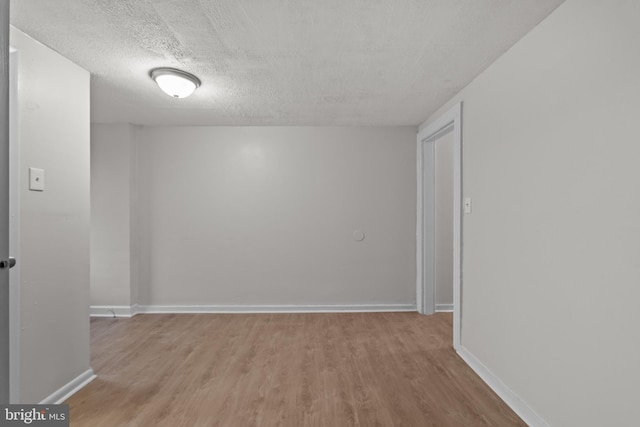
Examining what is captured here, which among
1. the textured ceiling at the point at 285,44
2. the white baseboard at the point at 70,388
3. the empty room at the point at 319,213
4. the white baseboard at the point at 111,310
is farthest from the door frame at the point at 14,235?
the white baseboard at the point at 111,310

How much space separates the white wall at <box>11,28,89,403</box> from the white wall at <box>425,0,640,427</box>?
2935 mm

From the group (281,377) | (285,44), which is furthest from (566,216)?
(281,377)

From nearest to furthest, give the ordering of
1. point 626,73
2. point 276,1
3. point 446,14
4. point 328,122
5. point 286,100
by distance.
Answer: point 626,73, point 276,1, point 446,14, point 286,100, point 328,122

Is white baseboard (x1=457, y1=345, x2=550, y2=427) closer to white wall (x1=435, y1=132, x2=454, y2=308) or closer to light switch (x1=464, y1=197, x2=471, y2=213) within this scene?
light switch (x1=464, y1=197, x2=471, y2=213)

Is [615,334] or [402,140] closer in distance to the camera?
[615,334]

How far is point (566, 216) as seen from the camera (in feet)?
5.78

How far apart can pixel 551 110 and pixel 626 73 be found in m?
0.45

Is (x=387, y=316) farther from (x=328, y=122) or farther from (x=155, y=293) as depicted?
(x=155, y=293)

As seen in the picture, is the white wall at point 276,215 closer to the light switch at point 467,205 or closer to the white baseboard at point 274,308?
the white baseboard at point 274,308

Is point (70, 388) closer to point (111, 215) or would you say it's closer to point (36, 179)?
point (36, 179)

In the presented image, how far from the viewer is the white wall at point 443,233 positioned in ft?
14.4

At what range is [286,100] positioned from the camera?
3.32 m

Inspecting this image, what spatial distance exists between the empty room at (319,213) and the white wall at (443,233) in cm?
3

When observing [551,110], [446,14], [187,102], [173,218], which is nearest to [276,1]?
[446,14]
